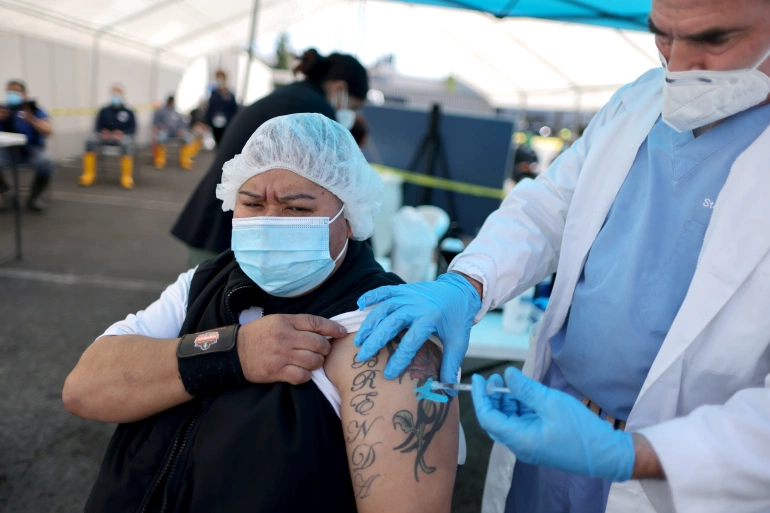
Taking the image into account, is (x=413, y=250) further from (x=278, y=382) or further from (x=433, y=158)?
(x=433, y=158)

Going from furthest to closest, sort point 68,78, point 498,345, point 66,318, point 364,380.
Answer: point 68,78, point 66,318, point 498,345, point 364,380

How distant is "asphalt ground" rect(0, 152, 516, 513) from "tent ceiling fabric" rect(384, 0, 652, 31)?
3.50 meters

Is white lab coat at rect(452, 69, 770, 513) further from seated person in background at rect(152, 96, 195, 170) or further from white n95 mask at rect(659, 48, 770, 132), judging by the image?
seated person in background at rect(152, 96, 195, 170)

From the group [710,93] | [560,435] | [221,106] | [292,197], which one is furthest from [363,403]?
[221,106]

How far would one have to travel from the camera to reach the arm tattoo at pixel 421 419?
1146 millimetres

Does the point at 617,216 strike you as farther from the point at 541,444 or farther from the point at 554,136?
the point at 554,136

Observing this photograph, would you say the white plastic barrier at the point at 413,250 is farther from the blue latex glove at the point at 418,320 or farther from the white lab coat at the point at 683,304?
the blue latex glove at the point at 418,320

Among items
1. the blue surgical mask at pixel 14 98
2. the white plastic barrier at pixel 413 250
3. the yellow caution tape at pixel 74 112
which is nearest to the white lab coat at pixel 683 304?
the white plastic barrier at pixel 413 250

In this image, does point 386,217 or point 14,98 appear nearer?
point 386,217

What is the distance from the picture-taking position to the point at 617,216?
4.39 ft

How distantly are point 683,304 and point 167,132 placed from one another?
506 inches

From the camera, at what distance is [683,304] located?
1113 millimetres

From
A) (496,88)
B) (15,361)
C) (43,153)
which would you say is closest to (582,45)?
(496,88)

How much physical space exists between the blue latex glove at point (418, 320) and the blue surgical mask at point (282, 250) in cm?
23
